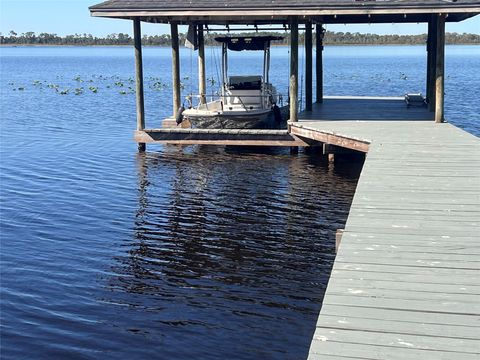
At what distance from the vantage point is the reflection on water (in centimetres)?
926

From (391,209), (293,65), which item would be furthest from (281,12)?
(391,209)

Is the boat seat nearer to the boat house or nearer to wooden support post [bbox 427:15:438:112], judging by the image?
the boat house

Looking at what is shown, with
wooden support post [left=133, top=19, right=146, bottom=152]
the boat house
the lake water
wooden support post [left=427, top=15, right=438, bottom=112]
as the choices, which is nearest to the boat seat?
the boat house

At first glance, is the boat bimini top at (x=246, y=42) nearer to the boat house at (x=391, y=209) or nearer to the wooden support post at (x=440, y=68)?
the boat house at (x=391, y=209)

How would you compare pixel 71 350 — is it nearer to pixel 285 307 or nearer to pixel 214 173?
pixel 285 307

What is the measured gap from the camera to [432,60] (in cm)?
2472

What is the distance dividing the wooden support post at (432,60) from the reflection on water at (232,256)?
535 cm

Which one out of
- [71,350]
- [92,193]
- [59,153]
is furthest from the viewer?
[59,153]

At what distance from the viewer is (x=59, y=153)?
2325cm

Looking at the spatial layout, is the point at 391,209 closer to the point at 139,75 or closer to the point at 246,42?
the point at 139,75

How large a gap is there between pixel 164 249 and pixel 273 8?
8322mm

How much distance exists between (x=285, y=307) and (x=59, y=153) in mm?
15003

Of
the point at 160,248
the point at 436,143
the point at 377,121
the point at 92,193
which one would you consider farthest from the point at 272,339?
the point at 377,121

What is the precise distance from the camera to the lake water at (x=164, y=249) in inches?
364
